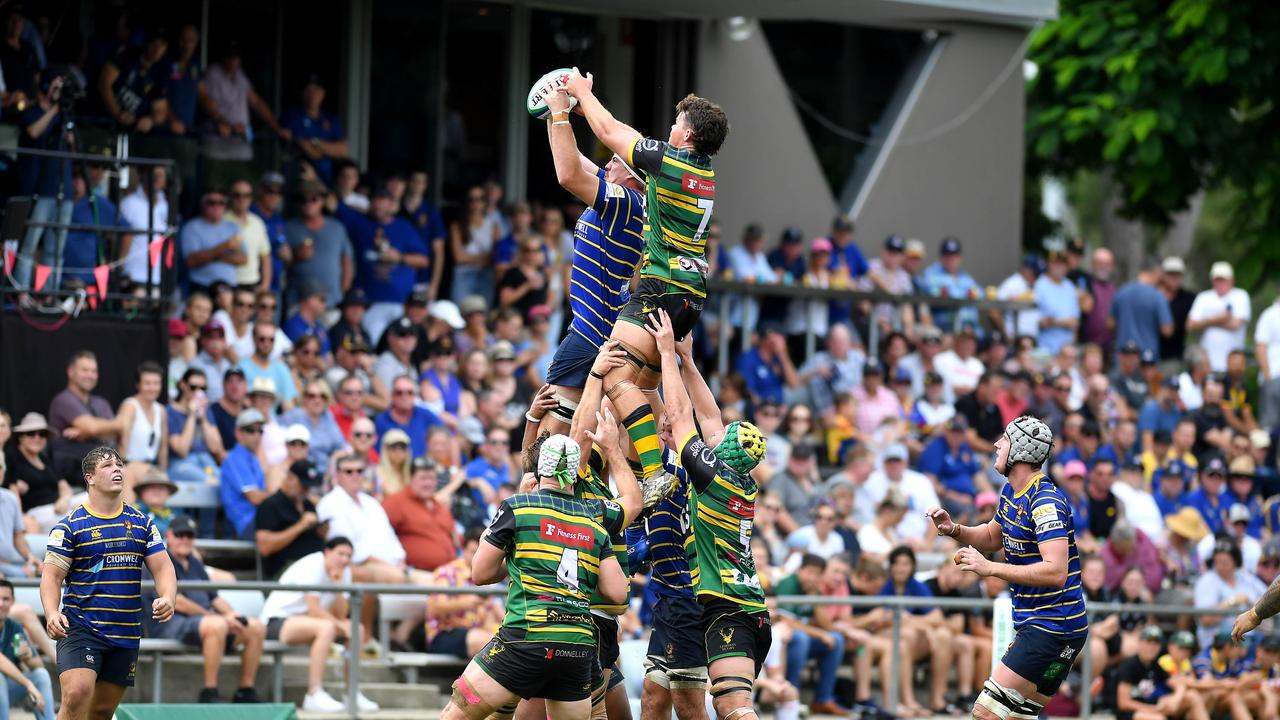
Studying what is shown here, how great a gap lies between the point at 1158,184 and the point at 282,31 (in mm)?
10516

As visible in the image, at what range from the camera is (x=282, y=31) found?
66.2 ft

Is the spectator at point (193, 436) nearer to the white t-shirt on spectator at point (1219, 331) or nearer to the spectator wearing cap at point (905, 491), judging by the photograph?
the spectator wearing cap at point (905, 491)

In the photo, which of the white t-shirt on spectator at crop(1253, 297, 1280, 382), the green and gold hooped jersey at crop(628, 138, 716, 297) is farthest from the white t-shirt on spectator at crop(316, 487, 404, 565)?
the white t-shirt on spectator at crop(1253, 297, 1280, 382)

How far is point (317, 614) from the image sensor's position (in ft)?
46.4

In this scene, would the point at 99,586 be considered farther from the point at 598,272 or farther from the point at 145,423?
the point at 145,423

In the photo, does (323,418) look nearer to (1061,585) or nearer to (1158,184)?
(1061,585)

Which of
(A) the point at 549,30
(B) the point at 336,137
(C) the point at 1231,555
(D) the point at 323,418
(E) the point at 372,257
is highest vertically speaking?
(A) the point at 549,30

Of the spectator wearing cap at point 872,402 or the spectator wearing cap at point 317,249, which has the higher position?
the spectator wearing cap at point 317,249

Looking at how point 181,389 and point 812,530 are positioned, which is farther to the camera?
point 812,530

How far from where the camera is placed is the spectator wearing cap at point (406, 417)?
639 inches

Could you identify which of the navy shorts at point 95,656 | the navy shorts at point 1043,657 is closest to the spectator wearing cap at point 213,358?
the navy shorts at point 95,656

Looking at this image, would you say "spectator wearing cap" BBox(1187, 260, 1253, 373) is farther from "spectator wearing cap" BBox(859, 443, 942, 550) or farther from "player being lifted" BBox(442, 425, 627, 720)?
"player being lifted" BBox(442, 425, 627, 720)

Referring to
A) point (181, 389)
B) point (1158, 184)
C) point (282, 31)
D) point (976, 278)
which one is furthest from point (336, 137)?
point (1158, 184)

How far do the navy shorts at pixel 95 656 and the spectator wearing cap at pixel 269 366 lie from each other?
496cm
